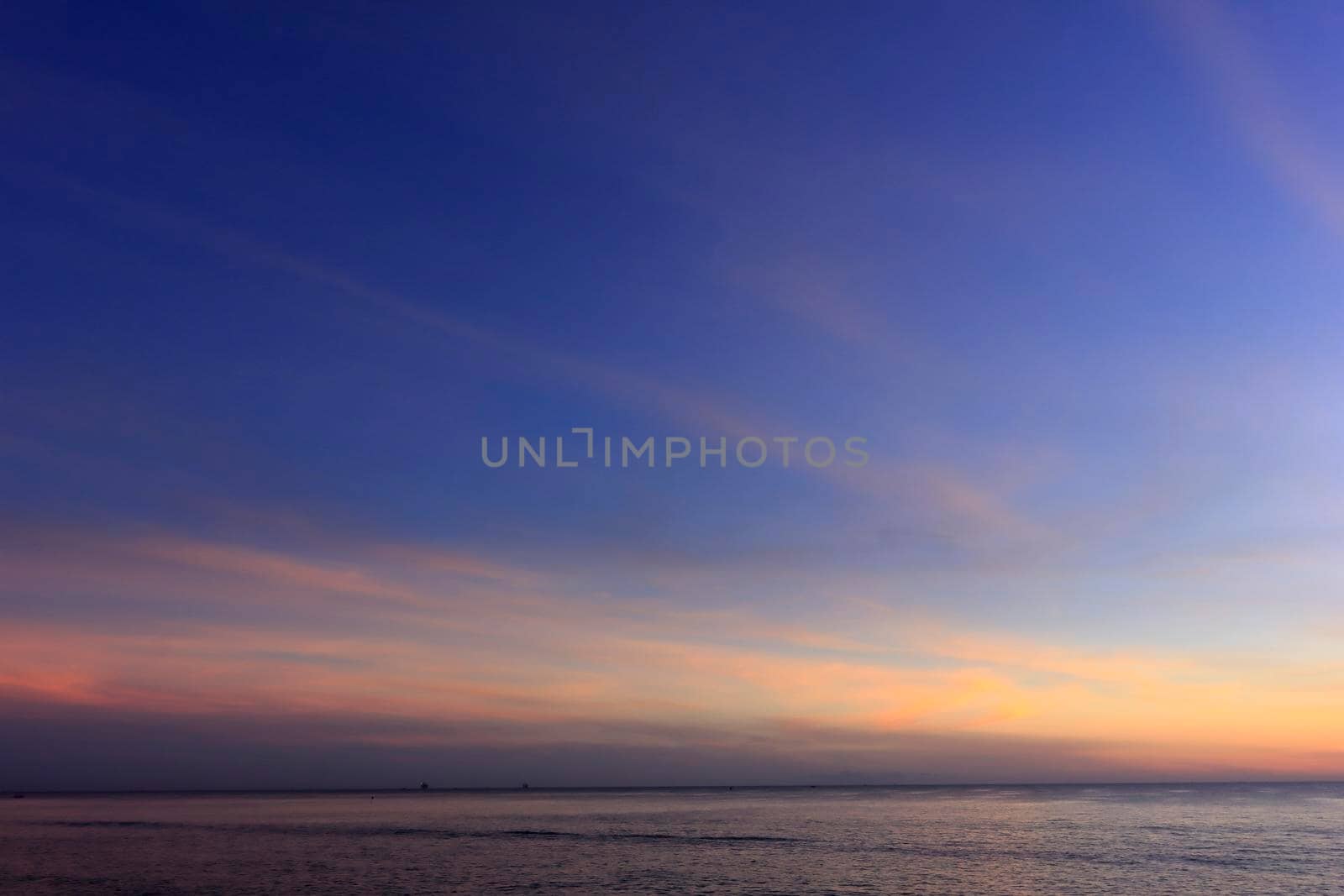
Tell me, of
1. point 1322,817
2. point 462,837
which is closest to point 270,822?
point 462,837

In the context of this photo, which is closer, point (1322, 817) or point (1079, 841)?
point (1079, 841)

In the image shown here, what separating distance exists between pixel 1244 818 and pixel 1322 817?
12.5 m

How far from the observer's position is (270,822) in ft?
590

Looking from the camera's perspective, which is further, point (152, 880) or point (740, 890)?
point (152, 880)

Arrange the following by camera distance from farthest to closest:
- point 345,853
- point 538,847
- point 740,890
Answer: point 538,847 → point 345,853 → point 740,890

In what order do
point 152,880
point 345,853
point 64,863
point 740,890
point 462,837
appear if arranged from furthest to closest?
point 462,837, point 345,853, point 64,863, point 152,880, point 740,890

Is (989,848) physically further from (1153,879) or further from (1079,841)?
(1153,879)

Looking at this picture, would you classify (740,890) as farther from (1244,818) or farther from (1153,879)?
(1244,818)

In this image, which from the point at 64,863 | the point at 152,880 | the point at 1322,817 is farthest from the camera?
the point at 1322,817

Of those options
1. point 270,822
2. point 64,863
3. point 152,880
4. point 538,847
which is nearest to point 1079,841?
point 538,847

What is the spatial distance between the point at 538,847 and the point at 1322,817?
443ft

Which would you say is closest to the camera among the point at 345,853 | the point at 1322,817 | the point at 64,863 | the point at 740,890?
the point at 740,890

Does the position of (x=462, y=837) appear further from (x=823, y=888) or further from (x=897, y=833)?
(x=823, y=888)

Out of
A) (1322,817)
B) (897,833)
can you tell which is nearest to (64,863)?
(897,833)
